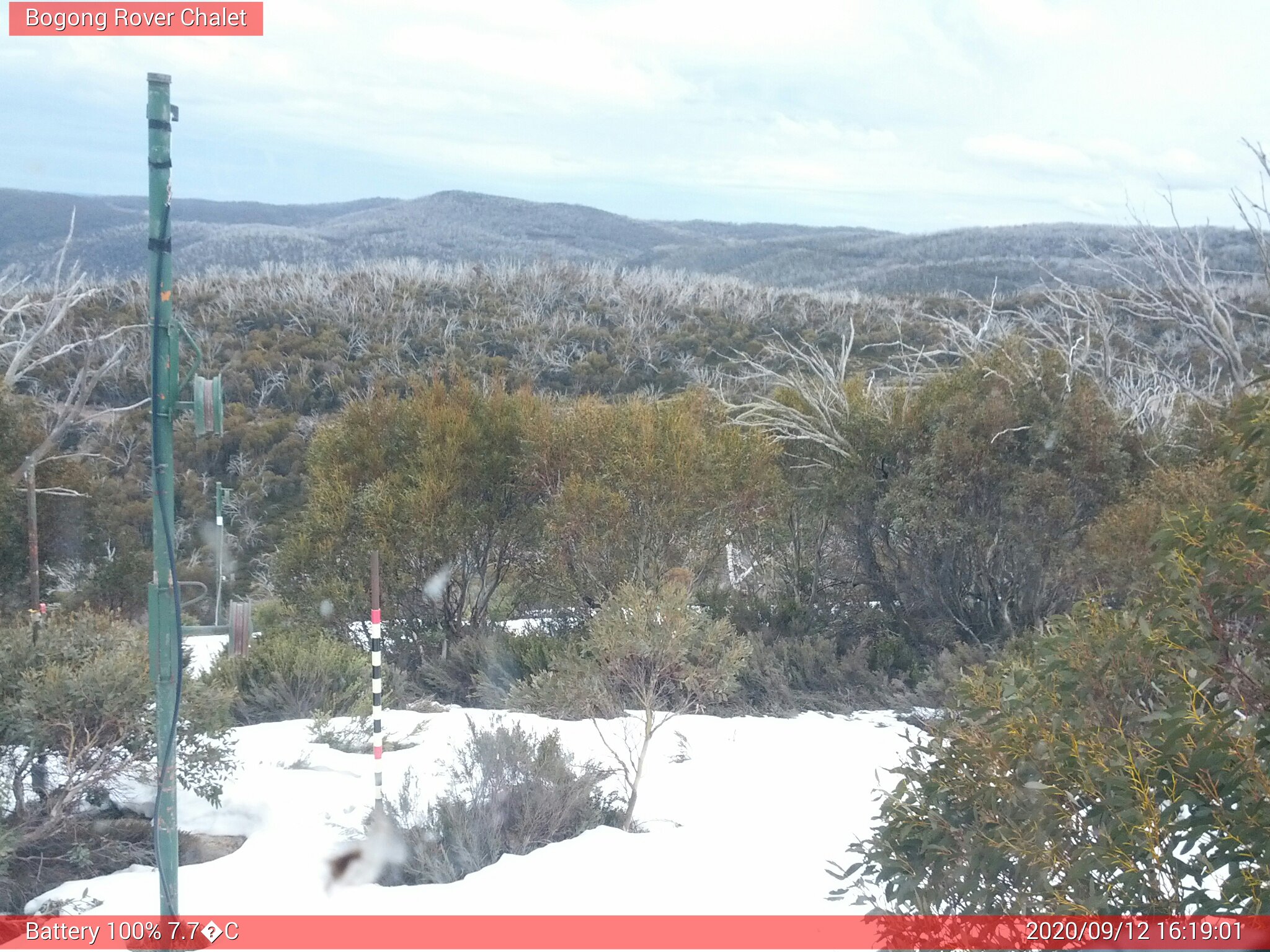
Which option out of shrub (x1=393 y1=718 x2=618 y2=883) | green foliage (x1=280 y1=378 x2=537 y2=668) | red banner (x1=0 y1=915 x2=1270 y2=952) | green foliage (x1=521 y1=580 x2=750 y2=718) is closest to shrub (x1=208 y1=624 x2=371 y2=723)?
green foliage (x1=521 y1=580 x2=750 y2=718)

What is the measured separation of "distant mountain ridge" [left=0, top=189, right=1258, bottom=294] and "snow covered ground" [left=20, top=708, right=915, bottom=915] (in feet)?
49.8

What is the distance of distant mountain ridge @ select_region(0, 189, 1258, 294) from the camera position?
113 feet

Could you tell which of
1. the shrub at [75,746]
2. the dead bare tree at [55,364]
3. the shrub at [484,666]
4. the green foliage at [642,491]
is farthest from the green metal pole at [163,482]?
the green foliage at [642,491]

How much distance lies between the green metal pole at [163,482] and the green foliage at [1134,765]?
2607 mm

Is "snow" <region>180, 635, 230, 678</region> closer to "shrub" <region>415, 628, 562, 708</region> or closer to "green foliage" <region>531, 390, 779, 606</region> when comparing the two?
"shrub" <region>415, 628, 562, 708</region>

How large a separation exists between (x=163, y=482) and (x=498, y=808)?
2560mm

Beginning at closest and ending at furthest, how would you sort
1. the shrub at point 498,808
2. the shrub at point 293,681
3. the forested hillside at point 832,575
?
the forested hillside at point 832,575, the shrub at point 498,808, the shrub at point 293,681

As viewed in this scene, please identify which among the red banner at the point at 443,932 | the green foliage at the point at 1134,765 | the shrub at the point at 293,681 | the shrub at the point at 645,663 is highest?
the green foliage at the point at 1134,765

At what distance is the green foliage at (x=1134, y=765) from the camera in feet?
7.51

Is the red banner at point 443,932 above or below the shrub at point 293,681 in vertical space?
above

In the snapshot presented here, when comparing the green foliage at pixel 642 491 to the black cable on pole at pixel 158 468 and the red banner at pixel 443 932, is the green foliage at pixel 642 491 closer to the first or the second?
the red banner at pixel 443 932

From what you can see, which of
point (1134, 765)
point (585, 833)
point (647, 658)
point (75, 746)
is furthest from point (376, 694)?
point (1134, 765)

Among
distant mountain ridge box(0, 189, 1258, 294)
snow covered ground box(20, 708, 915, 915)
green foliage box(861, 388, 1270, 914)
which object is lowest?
snow covered ground box(20, 708, 915, 915)

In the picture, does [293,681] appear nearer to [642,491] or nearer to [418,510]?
[418,510]
